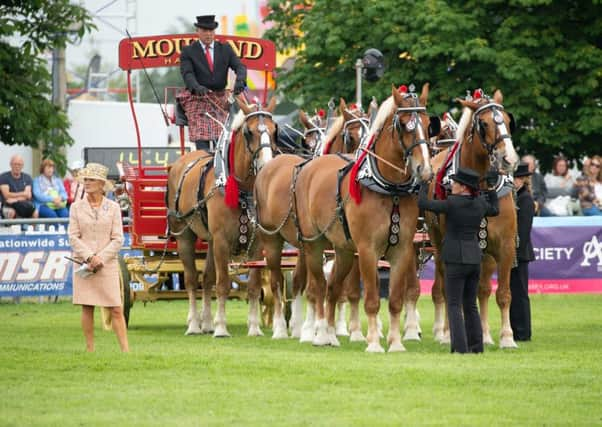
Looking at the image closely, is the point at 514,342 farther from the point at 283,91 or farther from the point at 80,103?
the point at 80,103

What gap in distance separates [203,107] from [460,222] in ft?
17.6

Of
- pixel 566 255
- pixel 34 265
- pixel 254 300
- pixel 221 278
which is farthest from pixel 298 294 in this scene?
pixel 566 255

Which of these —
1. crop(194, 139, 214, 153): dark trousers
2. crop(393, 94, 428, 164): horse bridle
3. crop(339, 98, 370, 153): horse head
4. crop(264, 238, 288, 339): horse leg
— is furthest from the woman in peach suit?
crop(194, 139, 214, 153): dark trousers

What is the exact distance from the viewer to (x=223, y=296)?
18203 mm

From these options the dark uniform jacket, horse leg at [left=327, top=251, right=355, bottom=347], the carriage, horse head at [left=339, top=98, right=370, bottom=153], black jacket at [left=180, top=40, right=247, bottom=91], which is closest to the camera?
horse leg at [left=327, top=251, right=355, bottom=347]

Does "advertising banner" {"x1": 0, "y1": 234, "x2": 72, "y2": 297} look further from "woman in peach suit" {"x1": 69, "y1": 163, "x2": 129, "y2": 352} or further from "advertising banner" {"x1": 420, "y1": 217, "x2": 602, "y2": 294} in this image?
"woman in peach suit" {"x1": 69, "y1": 163, "x2": 129, "y2": 352}

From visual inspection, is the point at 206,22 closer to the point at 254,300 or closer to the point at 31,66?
the point at 254,300

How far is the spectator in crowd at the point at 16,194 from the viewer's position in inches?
1065

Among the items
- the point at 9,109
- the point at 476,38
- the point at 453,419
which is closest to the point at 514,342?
the point at 453,419

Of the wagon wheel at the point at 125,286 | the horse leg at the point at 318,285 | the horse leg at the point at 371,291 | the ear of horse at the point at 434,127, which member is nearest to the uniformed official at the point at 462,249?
the ear of horse at the point at 434,127

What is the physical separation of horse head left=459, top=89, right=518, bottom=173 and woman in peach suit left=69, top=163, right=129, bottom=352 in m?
3.60

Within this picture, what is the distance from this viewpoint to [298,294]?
1833 cm

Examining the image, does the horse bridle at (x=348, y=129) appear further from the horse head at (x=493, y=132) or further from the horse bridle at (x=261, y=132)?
the horse head at (x=493, y=132)

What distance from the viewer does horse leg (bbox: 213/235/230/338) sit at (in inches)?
712
